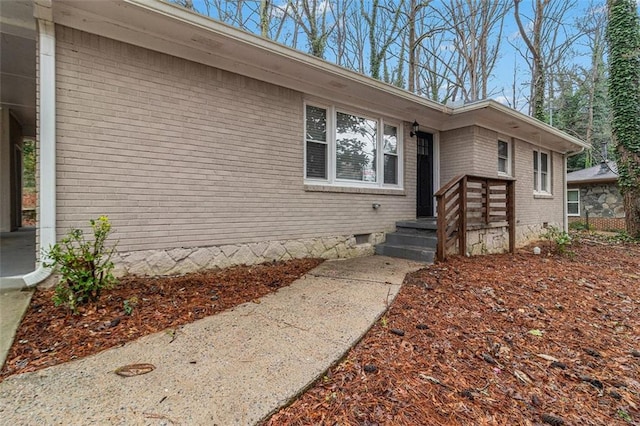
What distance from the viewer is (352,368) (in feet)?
6.83

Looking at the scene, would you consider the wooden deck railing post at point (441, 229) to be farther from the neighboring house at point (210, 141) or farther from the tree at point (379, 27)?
the tree at point (379, 27)

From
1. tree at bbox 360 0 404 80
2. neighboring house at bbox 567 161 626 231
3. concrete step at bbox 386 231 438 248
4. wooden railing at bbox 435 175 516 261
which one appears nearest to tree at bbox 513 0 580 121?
neighboring house at bbox 567 161 626 231

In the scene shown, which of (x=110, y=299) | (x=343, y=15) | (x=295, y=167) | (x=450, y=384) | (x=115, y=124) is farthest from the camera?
(x=343, y=15)

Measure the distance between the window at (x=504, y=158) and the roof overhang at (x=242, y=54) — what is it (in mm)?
1260

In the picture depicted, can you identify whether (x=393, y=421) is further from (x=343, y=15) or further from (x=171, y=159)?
(x=343, y=15)

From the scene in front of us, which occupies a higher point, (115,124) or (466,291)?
(115,124)

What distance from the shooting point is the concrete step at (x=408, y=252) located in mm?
5315

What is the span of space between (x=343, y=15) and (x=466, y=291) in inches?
530

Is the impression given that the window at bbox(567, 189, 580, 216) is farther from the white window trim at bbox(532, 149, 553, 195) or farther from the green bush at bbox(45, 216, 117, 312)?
the green bush at bbox(45, 216, 117, 312)

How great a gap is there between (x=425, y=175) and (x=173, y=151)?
5.75m

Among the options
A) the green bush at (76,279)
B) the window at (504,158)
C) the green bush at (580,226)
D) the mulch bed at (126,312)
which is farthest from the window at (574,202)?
the green bush at (76,279)

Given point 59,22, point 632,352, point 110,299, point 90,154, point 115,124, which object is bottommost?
point 632,352

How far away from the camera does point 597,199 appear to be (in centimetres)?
1506

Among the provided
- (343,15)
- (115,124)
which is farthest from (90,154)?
(343,15)
